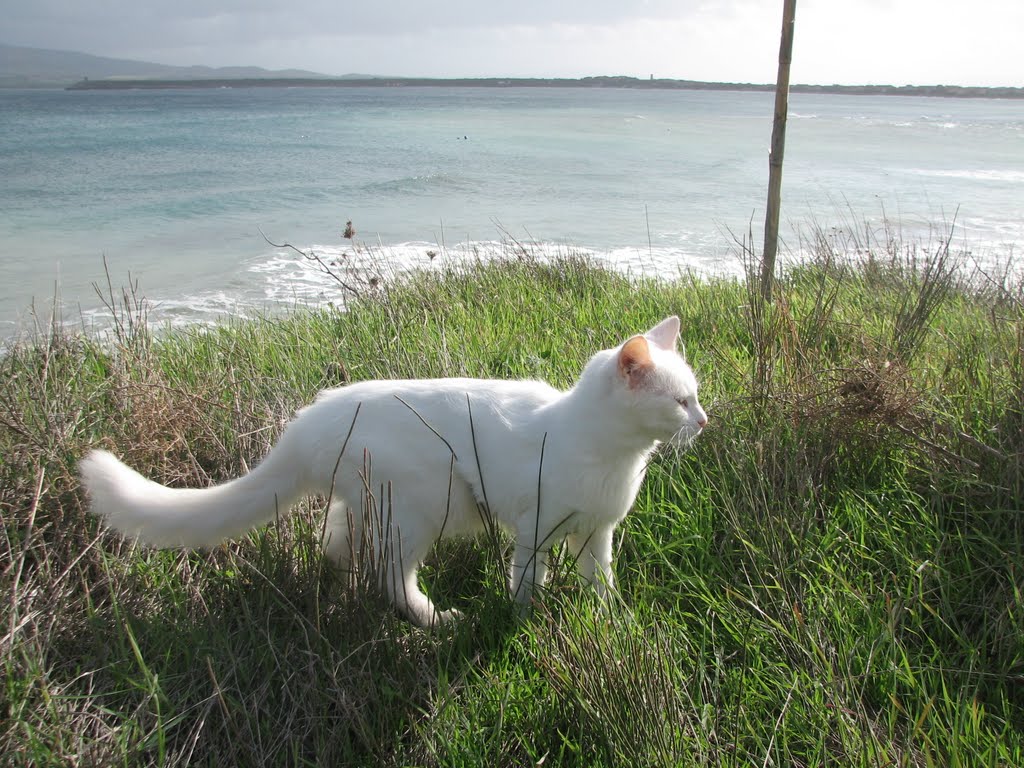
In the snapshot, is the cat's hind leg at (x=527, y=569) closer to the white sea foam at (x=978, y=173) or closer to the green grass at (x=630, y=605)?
the green grass at (x=630, y=605)

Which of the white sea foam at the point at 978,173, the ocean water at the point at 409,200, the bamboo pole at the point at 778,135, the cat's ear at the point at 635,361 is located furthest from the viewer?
the white sea foam at the point at 978,173

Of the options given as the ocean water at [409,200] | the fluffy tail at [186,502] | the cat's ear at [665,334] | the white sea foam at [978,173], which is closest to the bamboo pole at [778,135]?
the ocean water at [409,200]

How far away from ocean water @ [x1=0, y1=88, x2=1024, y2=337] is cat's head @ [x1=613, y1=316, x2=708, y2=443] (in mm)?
3655

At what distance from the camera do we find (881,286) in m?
5.02

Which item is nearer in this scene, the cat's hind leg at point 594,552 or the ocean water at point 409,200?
the cat's hind leg at point 594,552

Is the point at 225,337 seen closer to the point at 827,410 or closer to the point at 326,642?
the point at 326,642

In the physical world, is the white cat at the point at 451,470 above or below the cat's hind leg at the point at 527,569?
above

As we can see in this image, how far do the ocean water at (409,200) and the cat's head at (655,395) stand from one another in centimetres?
365

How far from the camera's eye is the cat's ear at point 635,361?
6.60ft

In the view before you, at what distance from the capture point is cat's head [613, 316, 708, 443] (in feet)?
6.76

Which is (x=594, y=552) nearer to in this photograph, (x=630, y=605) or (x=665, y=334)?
(x=630, y=605)

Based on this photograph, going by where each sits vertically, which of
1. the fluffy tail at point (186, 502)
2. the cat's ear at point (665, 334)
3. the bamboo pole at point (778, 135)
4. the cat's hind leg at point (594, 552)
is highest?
the bamboo pole at point (778, 135)

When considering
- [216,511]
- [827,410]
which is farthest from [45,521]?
[827,410]

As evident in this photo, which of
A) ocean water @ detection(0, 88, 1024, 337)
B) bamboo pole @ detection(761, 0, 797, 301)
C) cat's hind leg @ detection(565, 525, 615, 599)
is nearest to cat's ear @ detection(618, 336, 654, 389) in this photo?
A: cat's hind leg @ detection(565, 525, 615, 599)
